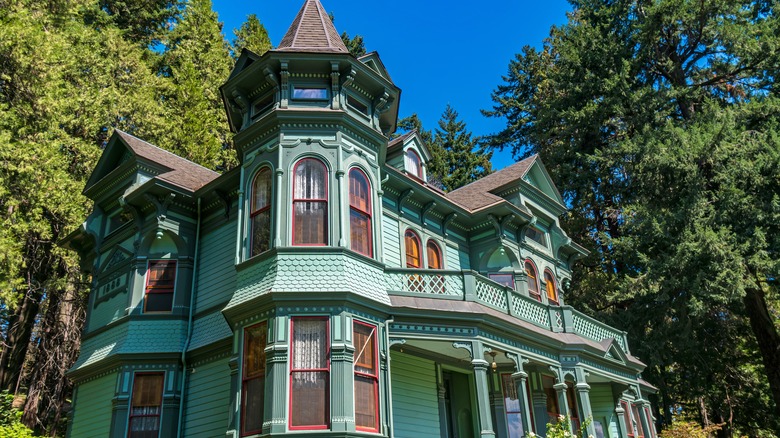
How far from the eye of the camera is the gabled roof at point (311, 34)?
1591cm

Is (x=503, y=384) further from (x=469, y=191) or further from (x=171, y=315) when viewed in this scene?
(x=171, y=315)

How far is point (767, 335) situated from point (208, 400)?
22.7m

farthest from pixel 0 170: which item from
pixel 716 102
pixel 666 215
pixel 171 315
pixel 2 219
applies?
pixel 716 102

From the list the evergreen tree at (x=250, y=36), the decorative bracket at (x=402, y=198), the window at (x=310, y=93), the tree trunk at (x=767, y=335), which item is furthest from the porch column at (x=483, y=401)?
the evergreen tree at (x=250, y=36)

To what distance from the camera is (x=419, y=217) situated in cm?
1858

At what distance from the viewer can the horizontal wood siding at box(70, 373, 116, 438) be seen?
16.4m

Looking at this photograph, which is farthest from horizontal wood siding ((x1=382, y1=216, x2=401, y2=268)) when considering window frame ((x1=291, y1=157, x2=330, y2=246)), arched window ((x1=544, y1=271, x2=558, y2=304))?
arched window ((x1=544, y1=271, x2=558, y2=304))

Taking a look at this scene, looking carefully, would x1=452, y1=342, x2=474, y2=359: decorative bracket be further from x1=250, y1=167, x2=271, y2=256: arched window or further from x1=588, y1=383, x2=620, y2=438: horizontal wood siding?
x1=588, y1=383, x2=620, y2=438: horizontal wood siding

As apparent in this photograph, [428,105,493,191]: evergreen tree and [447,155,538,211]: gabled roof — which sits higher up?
[428,105,493,191]: evergreen tree

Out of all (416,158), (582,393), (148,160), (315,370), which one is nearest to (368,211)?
(315,370)

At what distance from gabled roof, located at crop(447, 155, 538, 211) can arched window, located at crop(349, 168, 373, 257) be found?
18.9 ft

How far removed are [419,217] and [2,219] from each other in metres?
14.0

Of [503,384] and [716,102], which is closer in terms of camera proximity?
[503,384]

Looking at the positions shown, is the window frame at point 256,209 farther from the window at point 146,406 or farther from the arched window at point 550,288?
the arched window at point 550,288
